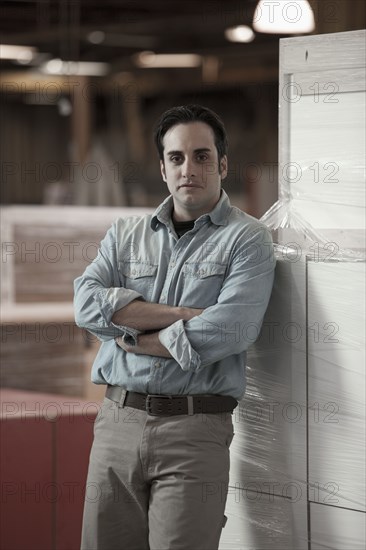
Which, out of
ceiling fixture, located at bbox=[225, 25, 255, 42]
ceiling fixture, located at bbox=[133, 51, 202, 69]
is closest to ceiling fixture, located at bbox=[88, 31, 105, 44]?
ceiling fixture, located at bbox=[133, 51, 202, 69]

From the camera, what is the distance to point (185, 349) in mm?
2586

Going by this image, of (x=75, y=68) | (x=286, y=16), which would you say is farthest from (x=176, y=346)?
(x=75, y=68)

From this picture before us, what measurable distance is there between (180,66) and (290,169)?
8970mm

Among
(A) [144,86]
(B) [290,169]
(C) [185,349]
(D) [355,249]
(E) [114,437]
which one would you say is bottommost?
(E) [114,437]

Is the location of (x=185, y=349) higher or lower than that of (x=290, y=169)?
lower

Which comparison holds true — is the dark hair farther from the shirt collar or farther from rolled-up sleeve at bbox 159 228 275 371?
rolled-up sleeve at bbox 159 228 275 371

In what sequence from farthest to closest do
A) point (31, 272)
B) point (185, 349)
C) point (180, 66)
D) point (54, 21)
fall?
point (180, 66)
point (54, 21)
point (31, 272)
point (185, 349)

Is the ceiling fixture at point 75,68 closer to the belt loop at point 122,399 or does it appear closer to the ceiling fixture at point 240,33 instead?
the ceiling fixture at point 240,33

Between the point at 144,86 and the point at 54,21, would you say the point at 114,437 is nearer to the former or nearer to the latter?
the point at 54,21

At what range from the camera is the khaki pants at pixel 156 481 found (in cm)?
261

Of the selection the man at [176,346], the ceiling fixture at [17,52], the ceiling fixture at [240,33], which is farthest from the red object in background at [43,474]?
the ceiling fixture at [17,52]

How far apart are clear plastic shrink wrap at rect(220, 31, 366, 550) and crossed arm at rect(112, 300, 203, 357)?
0.35m

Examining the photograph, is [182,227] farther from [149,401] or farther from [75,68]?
[75,68]

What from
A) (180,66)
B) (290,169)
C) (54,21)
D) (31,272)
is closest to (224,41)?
(180,66)
